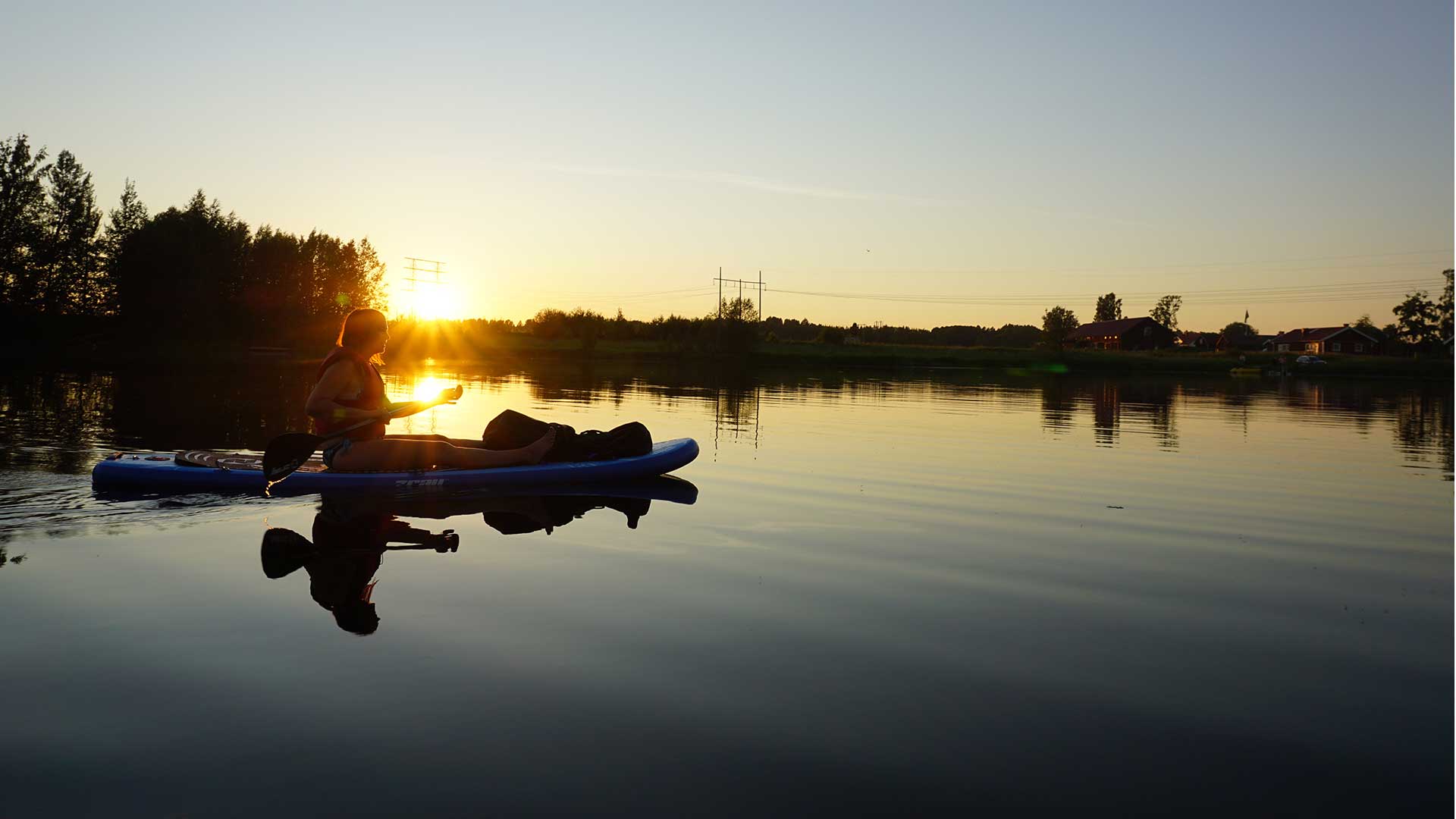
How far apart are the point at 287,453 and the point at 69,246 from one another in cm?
6228

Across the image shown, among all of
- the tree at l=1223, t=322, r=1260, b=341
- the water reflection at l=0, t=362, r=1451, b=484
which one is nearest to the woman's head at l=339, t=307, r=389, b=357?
the water reflection at l=0, t=362, r=1451, b=484

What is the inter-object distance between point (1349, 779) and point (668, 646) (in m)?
3.32

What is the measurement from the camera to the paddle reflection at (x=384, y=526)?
6852 mm

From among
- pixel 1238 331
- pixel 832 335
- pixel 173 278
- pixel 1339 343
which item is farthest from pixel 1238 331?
pixel 173 278

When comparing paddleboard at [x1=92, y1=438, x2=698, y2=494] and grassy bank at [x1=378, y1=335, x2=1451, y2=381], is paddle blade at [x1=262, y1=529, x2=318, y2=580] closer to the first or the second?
paddleboard at [x1=92, y1=438, x2=698, y2=494]

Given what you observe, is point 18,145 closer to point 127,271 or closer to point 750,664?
point 127,271

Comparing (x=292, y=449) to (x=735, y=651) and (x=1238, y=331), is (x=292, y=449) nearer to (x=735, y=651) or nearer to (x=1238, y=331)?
(x=735, y=651)

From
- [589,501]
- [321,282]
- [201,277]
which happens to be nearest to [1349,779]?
[589,501]

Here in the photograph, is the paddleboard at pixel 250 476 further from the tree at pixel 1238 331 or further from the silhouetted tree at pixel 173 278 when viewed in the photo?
the tree at pixel 1238 331

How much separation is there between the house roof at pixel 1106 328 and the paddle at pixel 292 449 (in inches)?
4917

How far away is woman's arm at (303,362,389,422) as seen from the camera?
10.1 m

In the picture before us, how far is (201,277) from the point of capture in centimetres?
6481

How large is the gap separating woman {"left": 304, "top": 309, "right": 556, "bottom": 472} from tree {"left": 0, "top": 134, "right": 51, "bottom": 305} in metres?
57.5

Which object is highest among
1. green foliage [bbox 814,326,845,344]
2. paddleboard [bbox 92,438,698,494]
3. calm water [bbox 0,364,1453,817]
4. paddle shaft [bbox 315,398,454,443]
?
green foliage [bbox 814,326,845,344]
